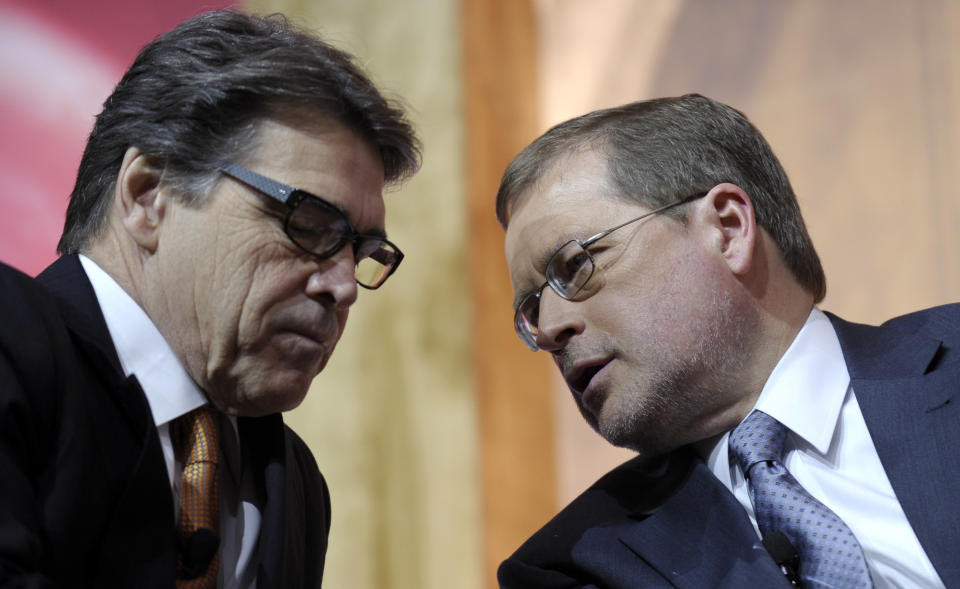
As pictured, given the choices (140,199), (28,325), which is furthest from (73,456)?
(140,199)

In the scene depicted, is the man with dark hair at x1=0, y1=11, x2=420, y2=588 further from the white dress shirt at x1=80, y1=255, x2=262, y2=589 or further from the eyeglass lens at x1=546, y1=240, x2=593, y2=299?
the eyeglass lens at x1=546, y1=240, x2=593, y2=299

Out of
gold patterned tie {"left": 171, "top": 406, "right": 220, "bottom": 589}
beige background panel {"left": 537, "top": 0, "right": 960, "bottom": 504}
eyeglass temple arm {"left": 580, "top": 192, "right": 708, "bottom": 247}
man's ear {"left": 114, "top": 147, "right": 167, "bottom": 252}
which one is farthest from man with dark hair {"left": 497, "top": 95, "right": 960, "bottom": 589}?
beige background panel {"left": 537, "top": 0, "right": 960, "bottom": 504}

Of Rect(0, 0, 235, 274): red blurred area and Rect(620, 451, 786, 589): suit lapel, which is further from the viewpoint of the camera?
Rect(0, 0, 235, 274): red blurred area

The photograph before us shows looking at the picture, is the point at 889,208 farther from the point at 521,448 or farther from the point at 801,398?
the point at 521,448

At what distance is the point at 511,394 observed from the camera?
3.69 metres

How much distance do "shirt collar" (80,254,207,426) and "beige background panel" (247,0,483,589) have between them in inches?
77.1

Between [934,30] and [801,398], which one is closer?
[801,398]

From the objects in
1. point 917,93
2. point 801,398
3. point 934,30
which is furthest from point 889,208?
point 801,398

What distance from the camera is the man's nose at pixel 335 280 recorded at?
A: 174 centimetres

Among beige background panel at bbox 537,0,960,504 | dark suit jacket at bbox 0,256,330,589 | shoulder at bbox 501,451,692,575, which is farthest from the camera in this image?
beige background panel at bbox 537,0,960,504

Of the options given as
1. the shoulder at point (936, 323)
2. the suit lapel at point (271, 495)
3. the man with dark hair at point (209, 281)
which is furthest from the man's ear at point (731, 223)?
the suit lapel at point (271, 495)

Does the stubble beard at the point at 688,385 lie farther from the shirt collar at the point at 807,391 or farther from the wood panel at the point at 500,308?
the wood panel at the point at 500,308

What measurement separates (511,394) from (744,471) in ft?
6.14

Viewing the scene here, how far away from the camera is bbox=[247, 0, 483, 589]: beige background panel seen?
360 centimetres
